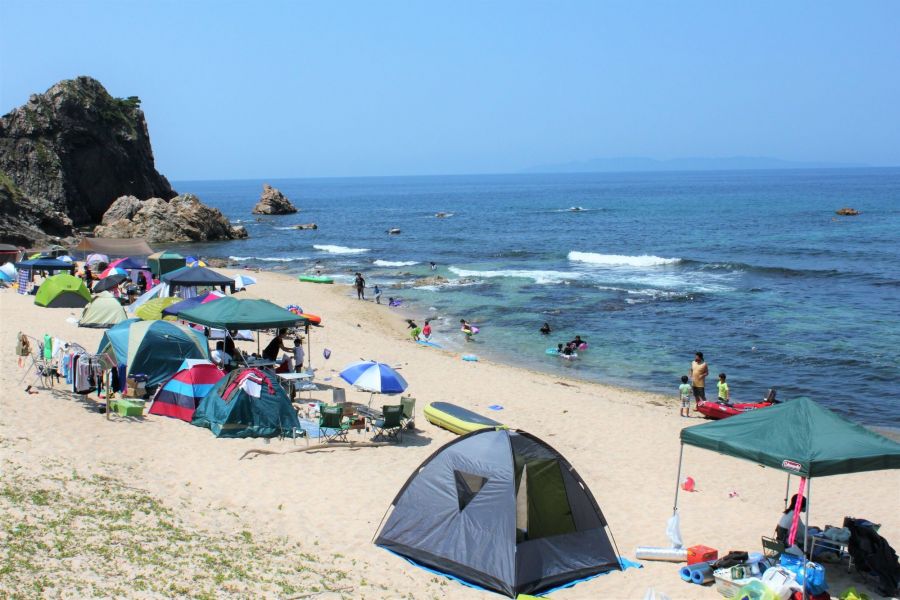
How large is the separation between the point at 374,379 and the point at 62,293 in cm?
1604

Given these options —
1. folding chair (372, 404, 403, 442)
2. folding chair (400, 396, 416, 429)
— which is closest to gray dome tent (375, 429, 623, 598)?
folding chair (372, 404, 403, 442)

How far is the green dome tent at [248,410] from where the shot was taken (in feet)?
47.6

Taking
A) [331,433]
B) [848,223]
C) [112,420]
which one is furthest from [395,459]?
[848,223]

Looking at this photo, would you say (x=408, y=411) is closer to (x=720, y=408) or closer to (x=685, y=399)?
(x=685, y=399)

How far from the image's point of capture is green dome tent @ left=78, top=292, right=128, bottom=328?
22656 mm

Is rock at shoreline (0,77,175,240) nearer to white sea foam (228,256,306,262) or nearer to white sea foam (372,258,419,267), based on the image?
white sea foam (228,256,306,262)

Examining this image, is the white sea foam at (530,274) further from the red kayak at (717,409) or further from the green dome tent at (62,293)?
the red kayak at (717,409)

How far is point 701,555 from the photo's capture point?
33.4 ft

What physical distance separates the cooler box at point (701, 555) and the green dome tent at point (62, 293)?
23.0 m

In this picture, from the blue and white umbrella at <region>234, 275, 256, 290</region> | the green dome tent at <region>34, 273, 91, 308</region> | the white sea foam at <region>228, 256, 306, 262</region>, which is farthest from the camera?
the white sea foam at <region>228, 256, 306, 262</region>

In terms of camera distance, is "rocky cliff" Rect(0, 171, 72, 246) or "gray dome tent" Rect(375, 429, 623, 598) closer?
"gray dome tent" Rect(375, 429, 623, 598)

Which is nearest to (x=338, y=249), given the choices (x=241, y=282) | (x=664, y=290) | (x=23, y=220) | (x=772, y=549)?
(x=23, y=220)

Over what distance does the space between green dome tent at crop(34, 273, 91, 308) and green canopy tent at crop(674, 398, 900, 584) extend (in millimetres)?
22451

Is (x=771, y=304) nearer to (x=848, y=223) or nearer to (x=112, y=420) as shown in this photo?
(x=112, y=420)
